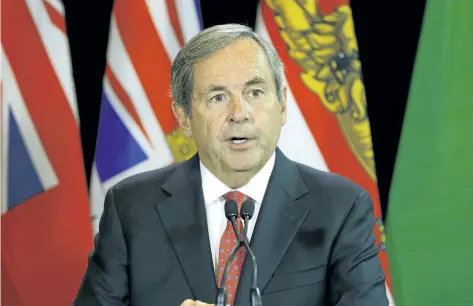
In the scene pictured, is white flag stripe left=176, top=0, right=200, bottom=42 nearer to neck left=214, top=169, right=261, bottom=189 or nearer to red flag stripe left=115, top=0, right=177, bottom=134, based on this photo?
red flag stripe left=115, top=0, right=177, bottom=134

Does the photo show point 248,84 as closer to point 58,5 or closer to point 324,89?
point 324,89

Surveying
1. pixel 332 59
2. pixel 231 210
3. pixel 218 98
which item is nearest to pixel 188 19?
pixel 332 59

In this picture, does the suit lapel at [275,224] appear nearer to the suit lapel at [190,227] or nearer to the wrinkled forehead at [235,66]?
the suit lapel at [190,227]

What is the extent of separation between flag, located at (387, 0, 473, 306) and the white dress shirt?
3.27 feet

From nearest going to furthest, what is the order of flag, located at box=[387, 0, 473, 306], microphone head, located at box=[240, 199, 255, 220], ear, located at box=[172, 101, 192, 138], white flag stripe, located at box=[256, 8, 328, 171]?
microphone head, located at box=[240, 199, 255, 220], ear, located at box=[172, 101, 192, 138], flag, located at box=[387, 0, 473, 306], white flag stripe, located at box=[256, 8, 328, 171]

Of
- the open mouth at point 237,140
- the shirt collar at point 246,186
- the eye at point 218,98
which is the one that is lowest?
the shirt collar at point 246,186

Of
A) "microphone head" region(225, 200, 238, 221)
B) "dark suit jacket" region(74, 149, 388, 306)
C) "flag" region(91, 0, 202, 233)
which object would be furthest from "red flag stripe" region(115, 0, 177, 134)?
"microphone head" region(225, 200, 238, 221)

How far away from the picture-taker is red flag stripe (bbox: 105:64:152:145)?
290 centimetres

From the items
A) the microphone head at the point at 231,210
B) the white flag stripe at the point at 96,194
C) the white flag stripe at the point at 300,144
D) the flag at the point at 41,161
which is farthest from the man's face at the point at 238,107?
the flag at the point at 41,161

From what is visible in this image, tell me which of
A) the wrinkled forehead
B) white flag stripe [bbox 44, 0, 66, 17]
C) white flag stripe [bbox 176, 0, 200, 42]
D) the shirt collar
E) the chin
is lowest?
the shirt collar

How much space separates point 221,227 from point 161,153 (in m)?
1.02

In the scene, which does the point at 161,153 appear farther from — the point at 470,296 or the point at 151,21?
the point at 470,296

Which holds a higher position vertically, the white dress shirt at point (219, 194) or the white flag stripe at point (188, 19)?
the white flag stripe at point (188, 19)

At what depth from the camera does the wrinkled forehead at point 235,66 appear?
1.87 metres
